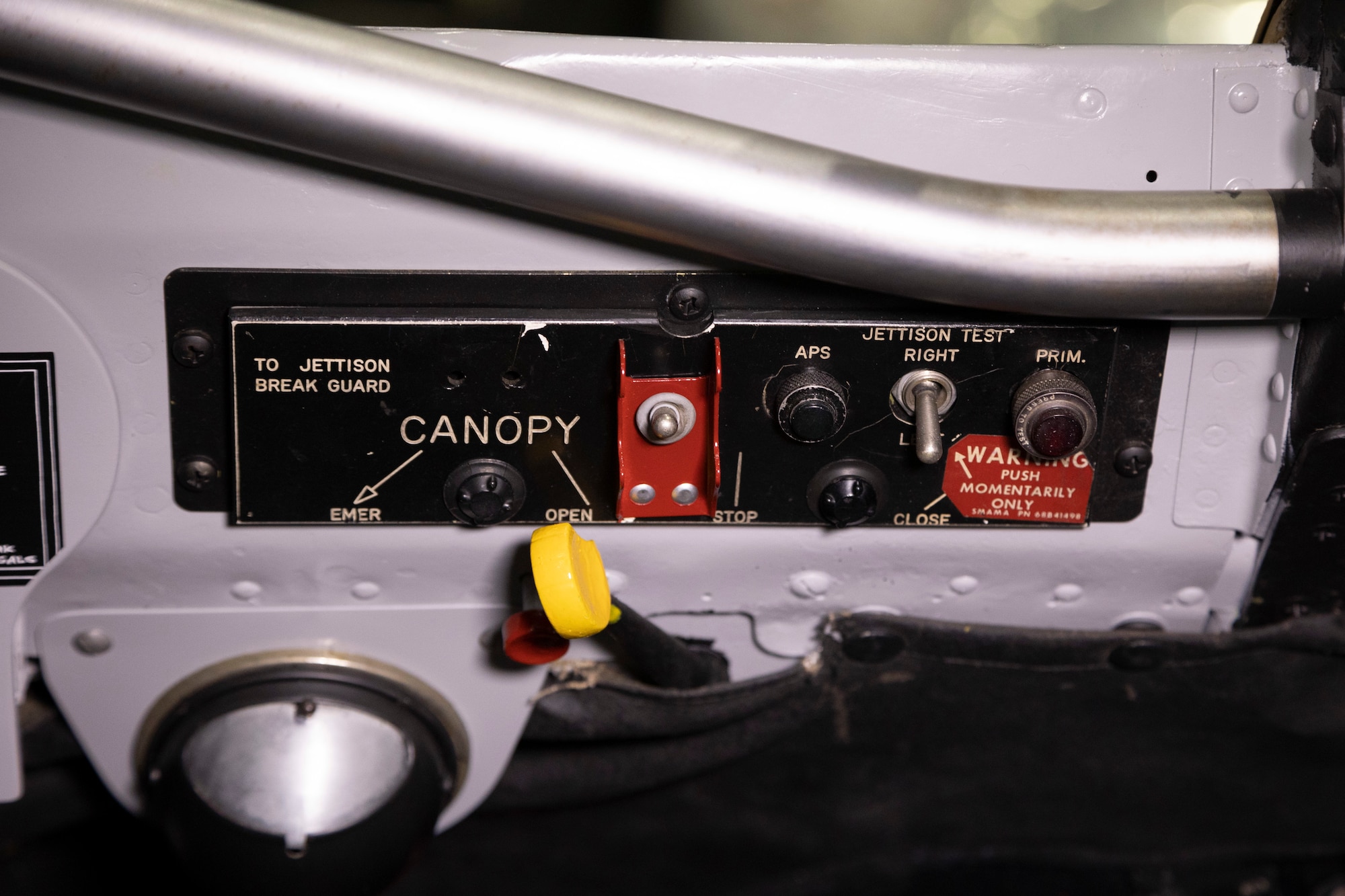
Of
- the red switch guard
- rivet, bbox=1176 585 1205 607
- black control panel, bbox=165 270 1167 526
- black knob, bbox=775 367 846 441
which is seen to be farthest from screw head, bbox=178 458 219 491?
rivet, bbox=1176 585 1205 607

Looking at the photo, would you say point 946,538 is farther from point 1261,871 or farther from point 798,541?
point 1261,871

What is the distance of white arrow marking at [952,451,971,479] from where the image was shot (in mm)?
676

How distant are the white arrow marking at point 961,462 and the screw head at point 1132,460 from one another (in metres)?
0.11

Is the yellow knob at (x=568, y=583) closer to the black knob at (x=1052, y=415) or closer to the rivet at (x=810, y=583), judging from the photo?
the rivet at (x=810, y=583)

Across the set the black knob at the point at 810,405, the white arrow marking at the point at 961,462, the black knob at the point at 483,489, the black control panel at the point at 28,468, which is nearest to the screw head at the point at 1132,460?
the white arrow marking at the point at 961,462

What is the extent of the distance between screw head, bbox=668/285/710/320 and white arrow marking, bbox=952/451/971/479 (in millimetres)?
205

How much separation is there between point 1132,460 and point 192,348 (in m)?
0.64

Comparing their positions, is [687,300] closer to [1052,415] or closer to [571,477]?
[571,477]

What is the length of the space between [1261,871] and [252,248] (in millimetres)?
1311

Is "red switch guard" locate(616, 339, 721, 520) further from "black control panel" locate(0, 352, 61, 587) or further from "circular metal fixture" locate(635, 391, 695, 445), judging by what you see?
"black control panel" locate(0, 352, 61, 587)

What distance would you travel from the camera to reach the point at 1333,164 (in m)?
0.60

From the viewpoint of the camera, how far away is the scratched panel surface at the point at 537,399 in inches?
24.6

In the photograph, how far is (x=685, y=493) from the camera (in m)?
0.68

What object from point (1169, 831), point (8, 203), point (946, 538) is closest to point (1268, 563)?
point (946, 538)
